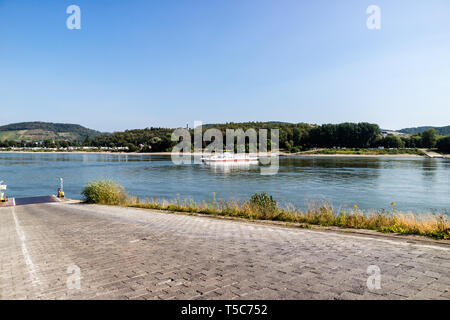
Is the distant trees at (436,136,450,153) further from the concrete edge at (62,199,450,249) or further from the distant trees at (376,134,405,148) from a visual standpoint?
the concrete edge at (62,199,450,249)

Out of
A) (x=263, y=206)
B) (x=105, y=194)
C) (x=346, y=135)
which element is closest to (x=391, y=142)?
(x=346, y=135)

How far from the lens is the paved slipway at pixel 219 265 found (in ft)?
14.8

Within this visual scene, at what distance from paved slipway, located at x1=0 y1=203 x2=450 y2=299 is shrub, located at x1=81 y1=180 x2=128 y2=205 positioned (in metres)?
10.7

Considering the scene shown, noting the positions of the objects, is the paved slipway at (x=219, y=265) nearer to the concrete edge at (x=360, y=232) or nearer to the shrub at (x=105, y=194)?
the concrete edge at (x=360, y=232)

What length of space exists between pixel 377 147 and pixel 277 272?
158 meters

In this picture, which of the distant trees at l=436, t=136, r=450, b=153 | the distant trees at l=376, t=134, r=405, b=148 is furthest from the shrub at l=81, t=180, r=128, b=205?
the distant trees at l=376, t=134, r=405, b=148

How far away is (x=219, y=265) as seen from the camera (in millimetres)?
5766

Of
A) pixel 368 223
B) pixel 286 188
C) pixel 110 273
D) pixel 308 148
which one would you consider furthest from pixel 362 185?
pixel 308 148

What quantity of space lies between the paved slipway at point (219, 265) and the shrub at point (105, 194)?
10.7 meters

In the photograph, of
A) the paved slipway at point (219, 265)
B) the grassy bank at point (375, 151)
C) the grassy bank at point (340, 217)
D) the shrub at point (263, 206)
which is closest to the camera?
the paved slipway at point (219, 265)

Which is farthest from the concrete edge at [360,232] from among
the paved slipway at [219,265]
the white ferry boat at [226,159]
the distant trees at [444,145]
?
the distant trees at [444,145]

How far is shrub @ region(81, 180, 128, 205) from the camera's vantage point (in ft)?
65.5

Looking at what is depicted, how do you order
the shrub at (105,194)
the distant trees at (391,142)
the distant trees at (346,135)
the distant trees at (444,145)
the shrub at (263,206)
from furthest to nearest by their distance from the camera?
the distant trees at (346,135) → the distant trees at (391,142) → the distant trees at (444,145) → the shrub at (105,194) → the shrub at (263,206)
